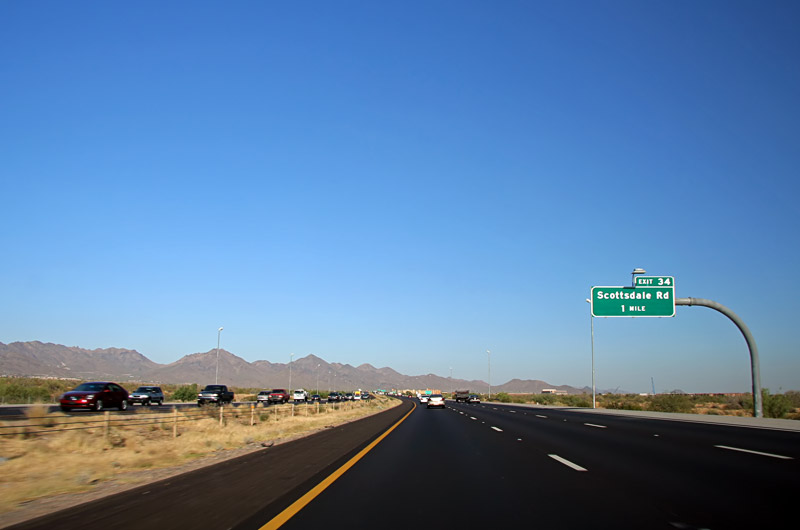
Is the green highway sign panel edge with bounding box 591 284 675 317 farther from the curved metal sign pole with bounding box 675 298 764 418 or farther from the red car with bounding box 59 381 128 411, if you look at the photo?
the red car with bounding box 59 381 128 411

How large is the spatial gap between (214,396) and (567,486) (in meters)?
48.0

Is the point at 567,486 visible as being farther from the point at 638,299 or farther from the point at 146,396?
the point at 146,396

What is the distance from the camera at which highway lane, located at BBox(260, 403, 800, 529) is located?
7172mm

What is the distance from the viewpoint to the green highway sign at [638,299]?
35750 mm

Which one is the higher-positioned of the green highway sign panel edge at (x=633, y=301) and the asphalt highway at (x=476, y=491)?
the green highway sign panel edge at (x=633, y=301)

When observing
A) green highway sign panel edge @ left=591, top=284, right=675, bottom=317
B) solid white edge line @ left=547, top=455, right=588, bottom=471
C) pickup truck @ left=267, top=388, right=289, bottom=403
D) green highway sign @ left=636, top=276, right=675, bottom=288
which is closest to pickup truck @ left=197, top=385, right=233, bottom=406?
pickup truck @ left=267, top=388, right=289, bottom=403

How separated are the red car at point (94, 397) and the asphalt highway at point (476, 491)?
69.9 feet

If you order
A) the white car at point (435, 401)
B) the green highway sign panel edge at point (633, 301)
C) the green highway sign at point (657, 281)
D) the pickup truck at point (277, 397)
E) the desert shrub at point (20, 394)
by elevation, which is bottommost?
the pickup truck at point (277, 397)

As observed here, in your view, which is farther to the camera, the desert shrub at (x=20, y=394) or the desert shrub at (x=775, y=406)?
the desert shrub at (x=20, y=394)

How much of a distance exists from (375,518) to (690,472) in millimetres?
6669

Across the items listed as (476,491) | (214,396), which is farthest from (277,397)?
(476,491)

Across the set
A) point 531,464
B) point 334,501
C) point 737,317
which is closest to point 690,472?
point 531,464

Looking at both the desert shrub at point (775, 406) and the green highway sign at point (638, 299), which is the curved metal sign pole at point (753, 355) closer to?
the green highway sign at point (638, 299)

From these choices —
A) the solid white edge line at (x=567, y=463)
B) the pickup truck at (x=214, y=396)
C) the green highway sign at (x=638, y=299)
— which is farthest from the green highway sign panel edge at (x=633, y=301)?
the pickup truck at (x=214, y=396)
